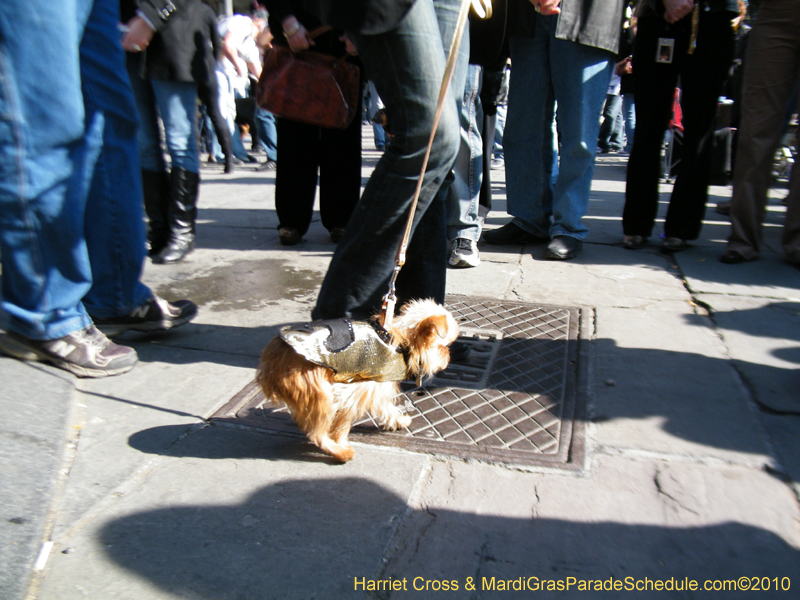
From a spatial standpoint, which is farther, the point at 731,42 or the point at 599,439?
the point at 731,42

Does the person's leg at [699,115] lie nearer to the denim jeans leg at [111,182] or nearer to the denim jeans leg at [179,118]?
the denim jeans leg at [179,118]

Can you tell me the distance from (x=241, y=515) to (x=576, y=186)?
335 centimetres

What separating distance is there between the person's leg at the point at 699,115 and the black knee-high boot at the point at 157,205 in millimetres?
3654

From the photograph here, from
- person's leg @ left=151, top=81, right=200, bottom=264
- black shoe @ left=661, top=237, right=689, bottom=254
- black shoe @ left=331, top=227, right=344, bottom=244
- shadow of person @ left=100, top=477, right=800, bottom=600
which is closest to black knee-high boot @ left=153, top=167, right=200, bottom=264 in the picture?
person's leg @ left=151, top=81, right=200, bottom=264

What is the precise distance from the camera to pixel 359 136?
437cm

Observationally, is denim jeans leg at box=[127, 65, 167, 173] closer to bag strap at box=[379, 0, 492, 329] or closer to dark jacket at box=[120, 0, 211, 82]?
dark jacket at box=[120, 0, 211, 82]

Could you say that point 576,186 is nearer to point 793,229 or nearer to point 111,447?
point 793,229

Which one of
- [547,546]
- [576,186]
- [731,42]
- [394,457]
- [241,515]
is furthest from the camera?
[576,186]

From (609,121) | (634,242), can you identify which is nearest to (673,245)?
(634,242)

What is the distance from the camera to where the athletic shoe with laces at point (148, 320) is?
273 cm

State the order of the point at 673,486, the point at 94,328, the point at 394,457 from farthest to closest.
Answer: the point at 94,328, the point at 394,457, the point at 673,486

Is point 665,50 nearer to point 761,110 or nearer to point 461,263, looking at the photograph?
point 761,110

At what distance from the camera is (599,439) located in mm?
2004

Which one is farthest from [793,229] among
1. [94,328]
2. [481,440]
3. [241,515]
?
[94,328]
